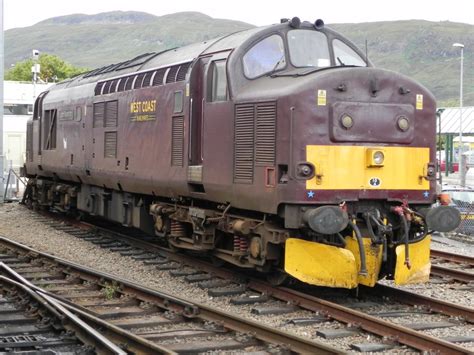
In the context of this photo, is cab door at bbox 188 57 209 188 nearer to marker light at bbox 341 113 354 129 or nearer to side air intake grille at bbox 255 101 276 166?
side air intake grille at bbox 255 101 276 166

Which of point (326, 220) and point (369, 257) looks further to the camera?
point (369, 257)

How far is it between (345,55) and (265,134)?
2.23m

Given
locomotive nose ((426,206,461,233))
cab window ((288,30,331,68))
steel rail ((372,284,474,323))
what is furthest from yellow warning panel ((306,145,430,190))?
cab window ((288,30,331,68))

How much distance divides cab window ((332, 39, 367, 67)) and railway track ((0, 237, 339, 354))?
4189 mm

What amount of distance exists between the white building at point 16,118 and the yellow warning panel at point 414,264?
30.9 m

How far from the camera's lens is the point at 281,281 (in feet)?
30.9

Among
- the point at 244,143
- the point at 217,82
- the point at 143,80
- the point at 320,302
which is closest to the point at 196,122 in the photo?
the point at 217,82

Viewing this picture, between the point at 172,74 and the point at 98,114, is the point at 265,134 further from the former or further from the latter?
the point at 98,114

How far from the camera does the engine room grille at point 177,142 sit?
10.9m

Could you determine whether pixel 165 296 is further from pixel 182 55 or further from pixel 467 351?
pixel 182 55

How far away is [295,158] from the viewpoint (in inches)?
334

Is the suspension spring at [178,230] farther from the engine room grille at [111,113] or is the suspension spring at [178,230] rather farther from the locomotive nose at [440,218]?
the locomotive nose at [440,218]

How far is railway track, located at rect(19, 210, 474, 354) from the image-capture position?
23.2 feet

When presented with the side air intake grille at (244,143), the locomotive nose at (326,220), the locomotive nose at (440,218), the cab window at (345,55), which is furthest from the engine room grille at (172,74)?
the locomotive nose at (440,218)
